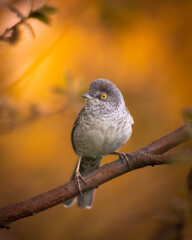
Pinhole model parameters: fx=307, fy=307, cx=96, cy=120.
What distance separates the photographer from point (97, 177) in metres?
2.50

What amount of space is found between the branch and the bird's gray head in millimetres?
1035

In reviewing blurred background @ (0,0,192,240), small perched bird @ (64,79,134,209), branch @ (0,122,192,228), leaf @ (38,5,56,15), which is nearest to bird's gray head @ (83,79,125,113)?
small perched bird @ (64,79,134,209)

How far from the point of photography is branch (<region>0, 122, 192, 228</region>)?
88.7 inches

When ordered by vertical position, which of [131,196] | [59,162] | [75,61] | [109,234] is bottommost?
[109,234]

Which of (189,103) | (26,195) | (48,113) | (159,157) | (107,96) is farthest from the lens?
(189,103)

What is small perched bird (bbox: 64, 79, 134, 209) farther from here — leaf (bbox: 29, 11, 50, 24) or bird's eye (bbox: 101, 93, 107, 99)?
leaf (bbox: 29, 11, 50, 24)

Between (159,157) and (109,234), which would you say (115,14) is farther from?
(109,234)

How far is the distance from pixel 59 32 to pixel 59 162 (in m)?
1.79

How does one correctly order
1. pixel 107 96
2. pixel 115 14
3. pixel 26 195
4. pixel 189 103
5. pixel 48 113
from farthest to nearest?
pixel 189 103 < pixel 26 195 < pixel 115 14 < pixel 107 96 < pixel 48 113

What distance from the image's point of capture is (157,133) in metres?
4.44

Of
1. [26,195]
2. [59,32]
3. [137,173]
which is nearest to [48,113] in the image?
[59,32]

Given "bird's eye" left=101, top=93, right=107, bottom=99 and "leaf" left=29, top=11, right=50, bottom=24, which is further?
"bird's eye" left=101, top=93, right=107, bottom=99

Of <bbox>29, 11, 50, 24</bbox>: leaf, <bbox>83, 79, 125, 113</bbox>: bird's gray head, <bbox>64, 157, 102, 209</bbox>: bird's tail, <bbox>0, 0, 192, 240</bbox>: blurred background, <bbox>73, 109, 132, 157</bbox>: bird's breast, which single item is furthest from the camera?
<bbox>0, 0, 192, 240</bbox>: blurred background

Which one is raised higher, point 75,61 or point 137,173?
point 75,61
